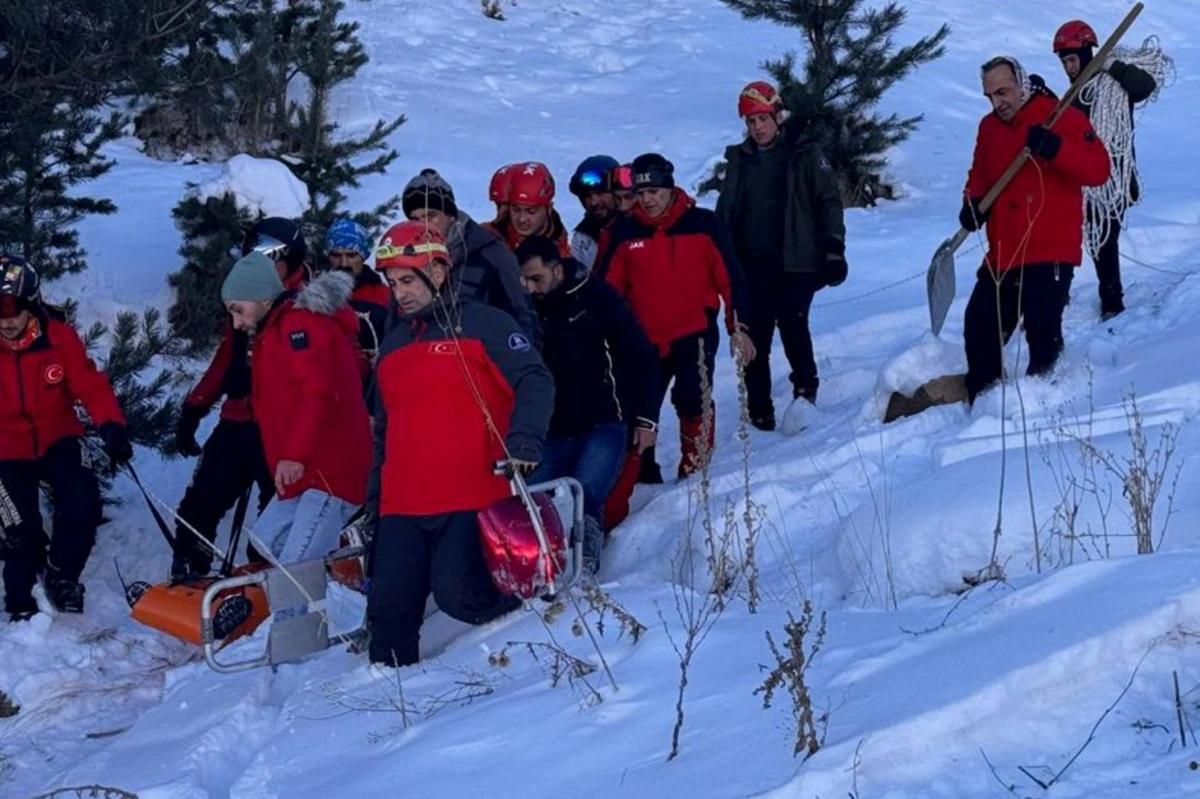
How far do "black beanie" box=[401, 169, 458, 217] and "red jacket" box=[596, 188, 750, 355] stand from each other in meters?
1.17

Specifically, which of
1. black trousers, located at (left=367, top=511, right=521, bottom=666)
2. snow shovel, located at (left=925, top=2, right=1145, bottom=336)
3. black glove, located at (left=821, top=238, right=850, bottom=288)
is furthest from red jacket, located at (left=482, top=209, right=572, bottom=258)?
black trousers, located at (left=367, top=511, right=521, bottom=666)

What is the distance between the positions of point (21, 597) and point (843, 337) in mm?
5398

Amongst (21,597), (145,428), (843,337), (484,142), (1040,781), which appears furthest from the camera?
(484,142)

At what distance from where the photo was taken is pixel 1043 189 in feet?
22.7

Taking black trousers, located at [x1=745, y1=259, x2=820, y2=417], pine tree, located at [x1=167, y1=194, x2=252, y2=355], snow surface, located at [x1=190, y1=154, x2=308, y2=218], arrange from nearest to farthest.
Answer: black trousers, located at [x1=745, y1=259, x2=820, y2=417], pine tree, located at [x1=167, y1=194, x2=252, y2=355], snow surface, located at [x1=190, y1=154, x2=308, y2=218]

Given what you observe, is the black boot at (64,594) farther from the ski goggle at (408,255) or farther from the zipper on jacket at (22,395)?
the ski goggle at (408,255)

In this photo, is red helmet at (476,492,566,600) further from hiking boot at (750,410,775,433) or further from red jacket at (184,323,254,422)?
hiking boot at (750,410,775,433)

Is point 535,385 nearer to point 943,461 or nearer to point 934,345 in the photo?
point 943,461

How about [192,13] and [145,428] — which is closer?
[192,13]

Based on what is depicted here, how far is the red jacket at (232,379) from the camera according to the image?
7.46 m

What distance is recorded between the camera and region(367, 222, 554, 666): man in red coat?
554cm

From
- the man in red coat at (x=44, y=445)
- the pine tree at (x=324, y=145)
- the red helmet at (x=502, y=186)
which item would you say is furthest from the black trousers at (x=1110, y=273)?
the man in red coat at (x=44, y=445)

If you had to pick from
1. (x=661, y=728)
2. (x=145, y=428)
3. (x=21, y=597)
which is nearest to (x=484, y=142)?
(x=145, y=428)

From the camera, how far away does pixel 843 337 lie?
34.3 ft
